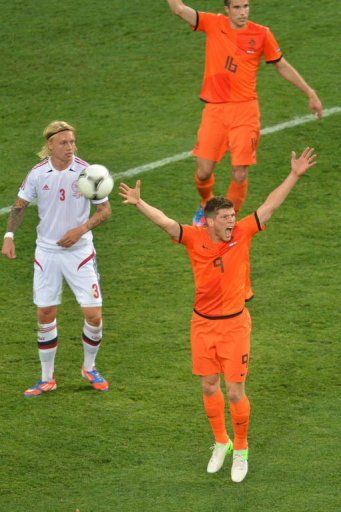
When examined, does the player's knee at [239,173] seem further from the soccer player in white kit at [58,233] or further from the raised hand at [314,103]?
the soccer player in white kit at [58,233]

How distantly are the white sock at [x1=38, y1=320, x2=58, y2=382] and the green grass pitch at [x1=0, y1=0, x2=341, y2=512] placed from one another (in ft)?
0.84

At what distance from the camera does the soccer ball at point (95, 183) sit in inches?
476

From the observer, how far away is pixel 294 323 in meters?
14.1

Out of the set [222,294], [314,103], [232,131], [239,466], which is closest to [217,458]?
[239,466]

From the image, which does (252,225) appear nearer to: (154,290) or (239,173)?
(239,173)

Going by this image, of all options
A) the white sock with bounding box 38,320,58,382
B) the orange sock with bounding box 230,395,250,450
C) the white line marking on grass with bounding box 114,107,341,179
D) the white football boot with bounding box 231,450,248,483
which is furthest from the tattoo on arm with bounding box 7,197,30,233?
the white line marking on grass with bounding box 114,107,341,179

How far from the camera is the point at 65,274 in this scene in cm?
1291

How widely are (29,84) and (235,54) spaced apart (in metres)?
6.10

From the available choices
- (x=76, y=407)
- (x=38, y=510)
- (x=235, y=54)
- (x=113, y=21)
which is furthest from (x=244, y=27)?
(x=113, y=21)

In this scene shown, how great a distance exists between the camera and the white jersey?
12.7 meters

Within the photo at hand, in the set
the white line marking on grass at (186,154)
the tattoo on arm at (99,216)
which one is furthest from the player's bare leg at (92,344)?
the white line marking on grass at (186,154)

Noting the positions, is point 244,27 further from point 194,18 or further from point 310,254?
point 310,254

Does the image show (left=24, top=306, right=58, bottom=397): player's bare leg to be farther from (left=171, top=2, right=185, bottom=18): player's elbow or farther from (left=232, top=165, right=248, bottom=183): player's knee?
(left=171, top=2, right=185, bottom=18): player's elbow

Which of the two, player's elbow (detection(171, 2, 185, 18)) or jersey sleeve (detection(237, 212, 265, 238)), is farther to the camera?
player's elbow (detection(171, 2, 185, 18))
